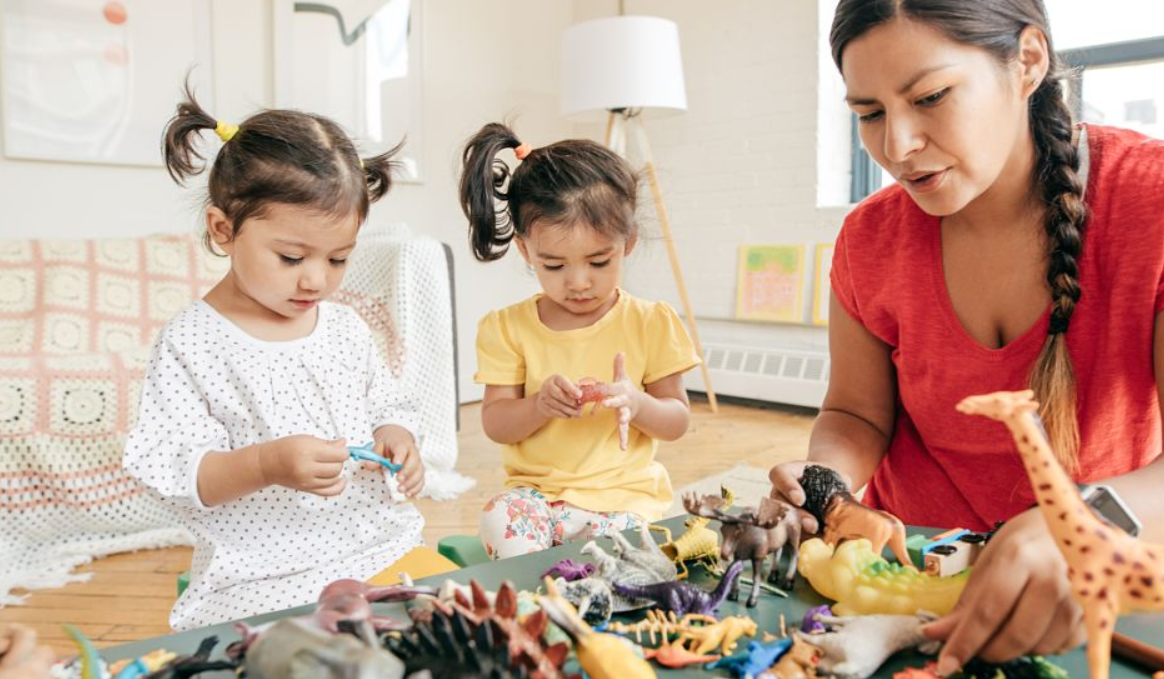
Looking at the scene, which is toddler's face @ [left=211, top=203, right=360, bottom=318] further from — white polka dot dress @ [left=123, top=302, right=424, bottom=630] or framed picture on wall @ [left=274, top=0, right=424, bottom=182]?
framed picture on wall @ [left=274, top=0, right=424, bottom=182]

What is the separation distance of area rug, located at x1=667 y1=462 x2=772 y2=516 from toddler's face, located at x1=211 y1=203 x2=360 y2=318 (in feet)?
4.94

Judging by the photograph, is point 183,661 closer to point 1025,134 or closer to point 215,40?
point 1025,134

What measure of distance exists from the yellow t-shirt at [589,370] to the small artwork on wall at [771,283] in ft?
8.29

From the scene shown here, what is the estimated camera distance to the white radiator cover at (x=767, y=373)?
150 inches

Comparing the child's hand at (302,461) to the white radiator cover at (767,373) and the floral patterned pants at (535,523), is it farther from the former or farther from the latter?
the white radiator cover at (767,373)

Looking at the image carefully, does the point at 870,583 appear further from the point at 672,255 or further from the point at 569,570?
the point at 672,255

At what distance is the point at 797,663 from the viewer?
0.55 meters

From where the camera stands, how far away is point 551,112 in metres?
4.53

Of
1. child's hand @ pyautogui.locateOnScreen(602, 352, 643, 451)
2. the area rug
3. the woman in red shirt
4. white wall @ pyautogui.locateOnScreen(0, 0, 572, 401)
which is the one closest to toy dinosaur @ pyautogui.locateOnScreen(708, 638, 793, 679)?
the woman in red shirt

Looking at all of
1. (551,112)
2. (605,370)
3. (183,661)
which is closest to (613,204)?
(605,370)

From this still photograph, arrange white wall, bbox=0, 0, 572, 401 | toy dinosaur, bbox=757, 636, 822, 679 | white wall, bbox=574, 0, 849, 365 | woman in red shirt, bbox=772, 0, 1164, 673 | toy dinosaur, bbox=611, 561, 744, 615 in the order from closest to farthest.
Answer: toy dinosaur, bbox=757, 636, 822, 679 < toy dinosaur, bbox=611, 561, 744, 615 < woman in red shirt, bbox=772, 0, 1164, 673 < white wall, bbox=0, 0, 572, 401 < white wall, bbox=574, 0, 849, 365

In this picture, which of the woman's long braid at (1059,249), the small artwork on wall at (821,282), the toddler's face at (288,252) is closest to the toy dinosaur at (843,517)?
the woman's long braid at (1059,249)

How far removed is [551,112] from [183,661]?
4237mm

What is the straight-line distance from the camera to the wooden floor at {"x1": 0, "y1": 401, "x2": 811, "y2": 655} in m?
1.73
